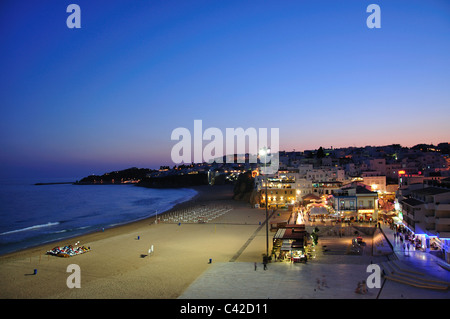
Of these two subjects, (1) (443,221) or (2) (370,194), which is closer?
(1) (443,221)

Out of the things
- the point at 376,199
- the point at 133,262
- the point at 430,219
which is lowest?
the point at 133,262

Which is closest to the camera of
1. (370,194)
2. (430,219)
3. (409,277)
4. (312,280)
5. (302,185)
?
(409,277)

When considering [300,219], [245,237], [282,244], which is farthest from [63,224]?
[282,244]

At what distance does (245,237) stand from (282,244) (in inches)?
317

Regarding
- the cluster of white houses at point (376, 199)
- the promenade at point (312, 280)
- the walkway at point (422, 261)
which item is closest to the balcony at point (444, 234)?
the cluster of white houses at point (376, 199)

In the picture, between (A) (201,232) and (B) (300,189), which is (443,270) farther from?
(B) (300,189)

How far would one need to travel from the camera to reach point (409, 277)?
42.9 ft

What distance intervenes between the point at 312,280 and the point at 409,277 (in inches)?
151

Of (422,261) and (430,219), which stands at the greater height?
(430,219)

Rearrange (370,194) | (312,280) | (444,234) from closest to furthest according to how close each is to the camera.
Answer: (312,280), (444,234), (370,194)

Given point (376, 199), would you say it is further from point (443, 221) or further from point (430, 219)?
point (443, 221)

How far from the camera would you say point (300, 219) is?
30250 millimetres

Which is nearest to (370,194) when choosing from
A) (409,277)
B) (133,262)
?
(409,277)

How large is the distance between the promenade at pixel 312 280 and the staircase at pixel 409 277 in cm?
21
